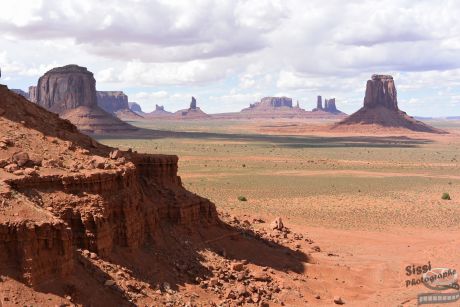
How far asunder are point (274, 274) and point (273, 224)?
9789 millimetres

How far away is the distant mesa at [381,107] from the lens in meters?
191

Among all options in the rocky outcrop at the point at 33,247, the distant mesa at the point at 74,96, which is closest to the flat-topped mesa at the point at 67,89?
the distant mesa at the point at 74,96

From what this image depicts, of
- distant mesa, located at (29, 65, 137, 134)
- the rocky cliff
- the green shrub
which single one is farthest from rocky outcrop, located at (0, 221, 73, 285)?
distant mesa, located at (29, 65, 137, 134)

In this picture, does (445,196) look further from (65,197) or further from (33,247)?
(33,247)

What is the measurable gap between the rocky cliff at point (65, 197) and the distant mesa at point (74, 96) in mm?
144325

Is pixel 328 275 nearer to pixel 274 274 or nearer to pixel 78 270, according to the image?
pixel 274 274

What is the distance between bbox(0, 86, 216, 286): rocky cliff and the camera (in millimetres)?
13820

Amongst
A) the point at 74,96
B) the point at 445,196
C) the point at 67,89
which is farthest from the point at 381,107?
the point at 445,196

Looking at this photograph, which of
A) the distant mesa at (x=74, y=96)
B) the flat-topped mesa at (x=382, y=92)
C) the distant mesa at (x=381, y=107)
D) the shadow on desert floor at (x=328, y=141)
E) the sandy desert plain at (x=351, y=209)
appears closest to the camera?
the sandy desert plain at (x=351, y=209)

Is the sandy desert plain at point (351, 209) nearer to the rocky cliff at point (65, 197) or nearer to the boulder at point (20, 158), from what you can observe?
the rocky cliff at point (65, 197)

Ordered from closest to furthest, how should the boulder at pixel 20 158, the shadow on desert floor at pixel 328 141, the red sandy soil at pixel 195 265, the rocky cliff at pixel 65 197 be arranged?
the rocky cliff at pixel 65 197 → the red sandy soil at pixel 195 265 → the boulder at pixel 20 158 → the shadow on desert floor at pixel 328 141

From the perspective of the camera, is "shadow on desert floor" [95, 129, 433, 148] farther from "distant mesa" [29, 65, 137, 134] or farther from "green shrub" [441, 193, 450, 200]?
"green shrub" [441, 193, 450, 200]

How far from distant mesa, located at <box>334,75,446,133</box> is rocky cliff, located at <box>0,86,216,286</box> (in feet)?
563

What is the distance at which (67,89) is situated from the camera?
18350 centimetres
